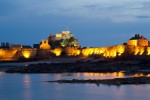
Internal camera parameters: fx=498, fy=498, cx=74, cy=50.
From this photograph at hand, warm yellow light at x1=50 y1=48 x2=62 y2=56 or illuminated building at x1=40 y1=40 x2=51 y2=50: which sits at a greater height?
illuminated building at x1=40 y1=40 x2=51 y2=50

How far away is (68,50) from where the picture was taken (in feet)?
317

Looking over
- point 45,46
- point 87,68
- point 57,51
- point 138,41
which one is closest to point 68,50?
point 57,51

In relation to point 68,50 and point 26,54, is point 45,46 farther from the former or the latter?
point 68,50

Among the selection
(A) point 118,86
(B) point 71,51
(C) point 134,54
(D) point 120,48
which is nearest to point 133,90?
(A) point 118,86

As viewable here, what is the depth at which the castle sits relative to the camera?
273ft

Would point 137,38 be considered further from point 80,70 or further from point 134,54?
point 80,70

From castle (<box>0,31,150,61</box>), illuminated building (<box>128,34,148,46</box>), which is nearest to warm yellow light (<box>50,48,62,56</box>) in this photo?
castle (<box>0,31,150,61</box>)

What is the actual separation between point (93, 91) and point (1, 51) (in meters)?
71.7

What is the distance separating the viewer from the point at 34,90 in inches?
1055

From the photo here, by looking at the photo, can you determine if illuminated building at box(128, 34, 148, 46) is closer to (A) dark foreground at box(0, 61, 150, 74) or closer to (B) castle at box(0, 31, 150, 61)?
(B) castle at box(0, 31, 150, 61)

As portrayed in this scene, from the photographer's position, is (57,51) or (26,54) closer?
(57,51)

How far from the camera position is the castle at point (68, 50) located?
83312 millimetres

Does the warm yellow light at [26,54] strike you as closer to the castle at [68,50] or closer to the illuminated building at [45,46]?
the castle at [68,50]

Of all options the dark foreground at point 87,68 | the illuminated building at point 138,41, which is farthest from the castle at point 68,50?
the dark foreground at point 87,68
